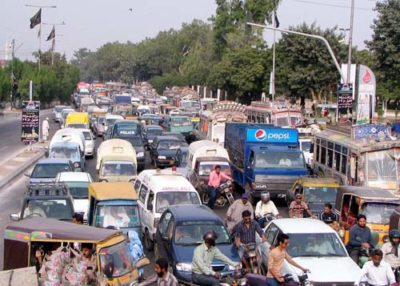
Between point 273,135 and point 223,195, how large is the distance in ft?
13.5

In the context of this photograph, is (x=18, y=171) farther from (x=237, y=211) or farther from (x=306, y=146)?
(x=237, y=211)

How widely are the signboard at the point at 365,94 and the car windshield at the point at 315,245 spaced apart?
20.0 m

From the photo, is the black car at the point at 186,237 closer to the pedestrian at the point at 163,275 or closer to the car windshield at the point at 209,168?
the pedestrian at the point at 163,275

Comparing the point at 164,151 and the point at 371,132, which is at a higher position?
the point at 371,132

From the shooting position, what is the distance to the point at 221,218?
2188 centimetres

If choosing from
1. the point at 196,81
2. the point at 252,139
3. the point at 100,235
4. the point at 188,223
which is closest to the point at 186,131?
the point at 252,139

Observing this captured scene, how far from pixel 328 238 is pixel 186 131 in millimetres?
39649

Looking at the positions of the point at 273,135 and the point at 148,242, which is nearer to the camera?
the point at 148,242

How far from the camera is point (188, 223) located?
16578mm

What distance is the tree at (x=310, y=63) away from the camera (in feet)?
228

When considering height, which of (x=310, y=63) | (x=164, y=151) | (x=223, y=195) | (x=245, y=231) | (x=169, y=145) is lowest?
(x=223, y=195)

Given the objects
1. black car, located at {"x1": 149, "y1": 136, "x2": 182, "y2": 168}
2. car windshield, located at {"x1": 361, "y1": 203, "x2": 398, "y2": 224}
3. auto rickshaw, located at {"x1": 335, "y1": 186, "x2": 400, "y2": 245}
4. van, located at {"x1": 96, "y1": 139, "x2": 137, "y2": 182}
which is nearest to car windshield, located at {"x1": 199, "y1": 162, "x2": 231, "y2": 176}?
van, located at {"x1": 96, "y1": 139, "x2": 137, "y2": 182}

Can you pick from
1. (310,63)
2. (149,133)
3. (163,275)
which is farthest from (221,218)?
(310,63)

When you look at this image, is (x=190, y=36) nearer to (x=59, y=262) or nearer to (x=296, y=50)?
(x=296, y=50)
